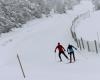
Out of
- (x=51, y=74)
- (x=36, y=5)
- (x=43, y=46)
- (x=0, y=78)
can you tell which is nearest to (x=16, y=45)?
(x=43, y=46)

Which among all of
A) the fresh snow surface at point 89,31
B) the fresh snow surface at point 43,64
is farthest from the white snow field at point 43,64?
the fresh snow surface at point 89,31

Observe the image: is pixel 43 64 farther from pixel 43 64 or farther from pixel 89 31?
pixel 89 31

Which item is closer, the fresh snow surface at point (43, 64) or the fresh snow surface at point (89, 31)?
the fresh snow surface at point (43, 64)

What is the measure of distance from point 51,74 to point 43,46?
17.3m

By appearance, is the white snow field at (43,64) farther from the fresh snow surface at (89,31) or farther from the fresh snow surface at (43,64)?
the fresh snow surface at (89,31)

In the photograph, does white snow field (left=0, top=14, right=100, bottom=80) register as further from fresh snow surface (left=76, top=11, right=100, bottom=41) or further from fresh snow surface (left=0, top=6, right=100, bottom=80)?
fresh snow surface (left=76, top=11, right=100, bottom=41)

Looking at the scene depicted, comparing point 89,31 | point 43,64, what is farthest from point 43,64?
point 89,31

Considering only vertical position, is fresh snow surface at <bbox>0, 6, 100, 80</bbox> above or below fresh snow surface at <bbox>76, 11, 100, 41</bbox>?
below

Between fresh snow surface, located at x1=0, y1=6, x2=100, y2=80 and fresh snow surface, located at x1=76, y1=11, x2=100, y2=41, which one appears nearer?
fresh snow surface, located at x1=0, y1=6, x2=100, y2=80

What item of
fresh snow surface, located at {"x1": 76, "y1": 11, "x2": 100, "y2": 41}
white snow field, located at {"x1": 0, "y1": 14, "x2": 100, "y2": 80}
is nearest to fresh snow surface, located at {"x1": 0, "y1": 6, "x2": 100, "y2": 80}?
white snow field, located at {"x1": 0, "y1": 14, "x2": 100, "y2": 80}

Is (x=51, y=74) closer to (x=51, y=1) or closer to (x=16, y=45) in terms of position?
(x=16, y=45)

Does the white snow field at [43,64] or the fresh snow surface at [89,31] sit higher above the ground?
the fresh snow surface at [89,31]

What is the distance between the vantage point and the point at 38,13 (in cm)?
7250

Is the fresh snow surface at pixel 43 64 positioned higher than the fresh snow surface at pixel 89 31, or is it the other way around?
the fresh snow surface at pixel 89 31
